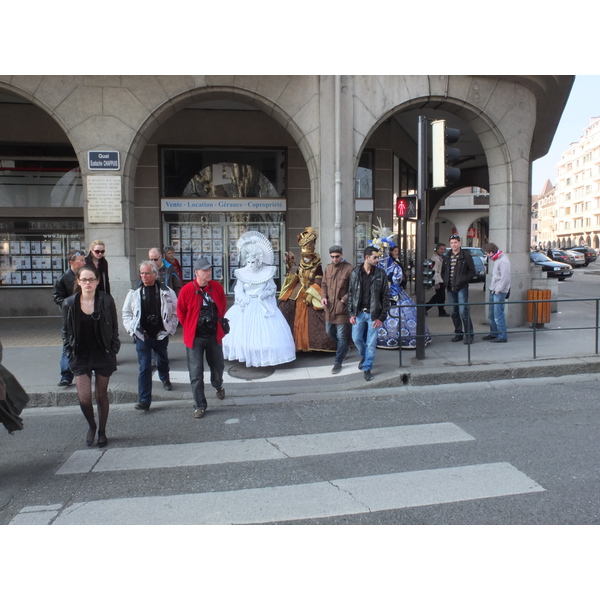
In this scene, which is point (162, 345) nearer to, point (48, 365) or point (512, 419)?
point (48, 365)

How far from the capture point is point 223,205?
1272 cm

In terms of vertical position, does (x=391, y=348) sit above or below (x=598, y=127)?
below

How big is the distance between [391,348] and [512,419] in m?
3.19

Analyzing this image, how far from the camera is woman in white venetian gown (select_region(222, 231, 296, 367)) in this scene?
23.9 feet

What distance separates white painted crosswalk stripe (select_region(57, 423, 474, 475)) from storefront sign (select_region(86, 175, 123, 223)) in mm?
5348

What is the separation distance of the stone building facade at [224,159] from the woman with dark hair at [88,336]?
14.4 feet

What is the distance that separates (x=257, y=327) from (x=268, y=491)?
3581 mm

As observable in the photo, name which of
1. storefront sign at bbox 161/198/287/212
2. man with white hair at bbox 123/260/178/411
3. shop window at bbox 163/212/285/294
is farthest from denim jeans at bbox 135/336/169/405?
storefront sign at bbox 161/198/287/212

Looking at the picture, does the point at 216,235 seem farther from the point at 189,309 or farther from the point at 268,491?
the point at 268,491

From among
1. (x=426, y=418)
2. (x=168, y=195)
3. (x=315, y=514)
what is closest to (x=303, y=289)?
(x=426, y=418)

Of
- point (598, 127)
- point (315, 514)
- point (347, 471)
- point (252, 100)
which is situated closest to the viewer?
point (315, 514)

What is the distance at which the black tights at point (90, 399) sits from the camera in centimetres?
489

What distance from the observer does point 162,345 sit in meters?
6.32

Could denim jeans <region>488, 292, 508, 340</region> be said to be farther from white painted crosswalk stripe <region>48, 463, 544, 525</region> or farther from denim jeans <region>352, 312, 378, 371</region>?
white painted crosswalk stripe <region>48, 463, 544, 525</region>
